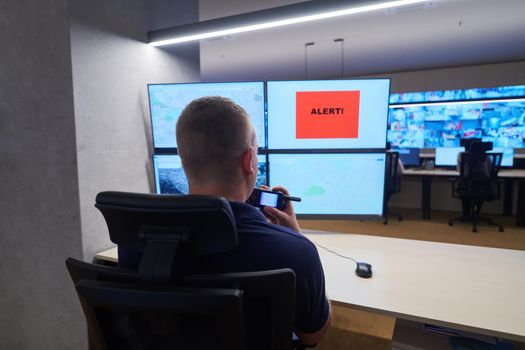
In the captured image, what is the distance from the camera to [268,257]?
68 cm

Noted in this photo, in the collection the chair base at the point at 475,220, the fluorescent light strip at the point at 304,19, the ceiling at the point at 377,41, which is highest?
the ceiling at the point at 377,41

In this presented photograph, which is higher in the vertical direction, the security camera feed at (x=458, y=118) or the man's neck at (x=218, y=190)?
the security camera feed at (x=458, y=118)

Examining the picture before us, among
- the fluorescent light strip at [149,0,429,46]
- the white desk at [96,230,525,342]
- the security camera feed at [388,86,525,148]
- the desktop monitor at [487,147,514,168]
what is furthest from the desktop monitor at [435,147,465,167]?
the fluorescent light strip at [149,0,429,46]

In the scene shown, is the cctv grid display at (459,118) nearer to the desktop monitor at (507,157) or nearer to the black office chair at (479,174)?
the desktop monitor at (507,157)

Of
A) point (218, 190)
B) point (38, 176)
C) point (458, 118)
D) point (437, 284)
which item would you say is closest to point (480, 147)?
point (458, 118)

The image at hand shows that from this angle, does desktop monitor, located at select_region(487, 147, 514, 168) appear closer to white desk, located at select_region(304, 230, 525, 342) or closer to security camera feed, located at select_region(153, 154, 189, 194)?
white desk, located at select_region(304, 230, 525, 342)

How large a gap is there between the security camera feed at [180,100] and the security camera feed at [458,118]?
5173 mm

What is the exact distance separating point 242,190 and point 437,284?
89cm

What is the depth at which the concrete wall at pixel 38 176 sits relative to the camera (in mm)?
1519

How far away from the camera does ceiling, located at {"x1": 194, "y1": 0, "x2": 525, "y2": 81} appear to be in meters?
3.64

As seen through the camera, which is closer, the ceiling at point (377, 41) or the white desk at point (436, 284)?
the white desk at point (436, 284)

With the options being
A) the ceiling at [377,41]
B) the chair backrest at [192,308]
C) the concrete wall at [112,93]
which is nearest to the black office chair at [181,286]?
the chair backrest at [192,308]

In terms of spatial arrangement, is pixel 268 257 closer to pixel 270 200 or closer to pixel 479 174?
pixel 270 200

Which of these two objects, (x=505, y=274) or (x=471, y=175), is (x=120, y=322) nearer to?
(x=505, y=274)
